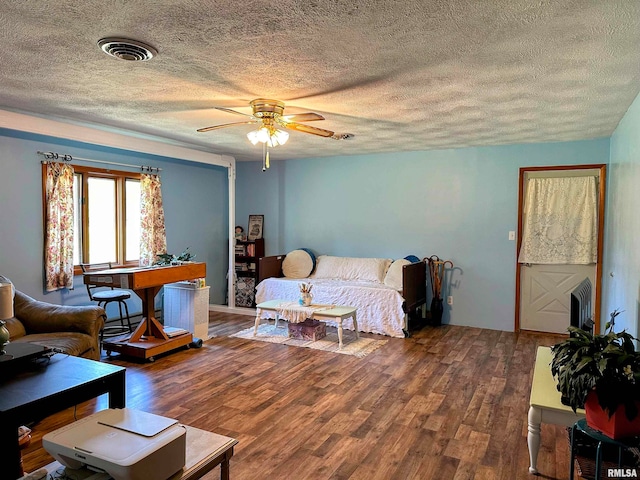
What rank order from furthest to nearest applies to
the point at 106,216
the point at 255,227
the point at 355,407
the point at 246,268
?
the point at 255,227, the point at 246,268, the point at 106,216, the point at 355,407

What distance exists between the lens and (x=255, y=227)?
725 cm

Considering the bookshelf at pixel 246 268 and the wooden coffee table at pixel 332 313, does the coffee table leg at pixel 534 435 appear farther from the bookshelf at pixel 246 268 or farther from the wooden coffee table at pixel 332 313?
the bookshelf at pixel 246 268

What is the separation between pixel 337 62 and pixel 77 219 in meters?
3.97

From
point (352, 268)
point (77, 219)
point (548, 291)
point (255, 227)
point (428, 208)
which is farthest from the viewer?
point (255, 227)

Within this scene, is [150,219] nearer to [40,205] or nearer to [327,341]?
[40,205]

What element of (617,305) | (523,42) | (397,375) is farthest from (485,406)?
(523,42)

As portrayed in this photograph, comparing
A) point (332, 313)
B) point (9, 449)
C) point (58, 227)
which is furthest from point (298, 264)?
point (9, 449)

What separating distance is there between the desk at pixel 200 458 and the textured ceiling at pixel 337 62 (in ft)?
6.06

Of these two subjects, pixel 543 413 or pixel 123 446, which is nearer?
pixel 123 446

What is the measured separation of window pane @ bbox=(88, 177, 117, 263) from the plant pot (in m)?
5.23

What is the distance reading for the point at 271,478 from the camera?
2.33 m

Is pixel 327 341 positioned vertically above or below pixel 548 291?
below

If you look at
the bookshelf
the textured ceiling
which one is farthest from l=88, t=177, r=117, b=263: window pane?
the bookshelf

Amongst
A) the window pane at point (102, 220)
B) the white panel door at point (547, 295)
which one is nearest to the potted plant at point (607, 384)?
the white panel door at point (547, 295)
